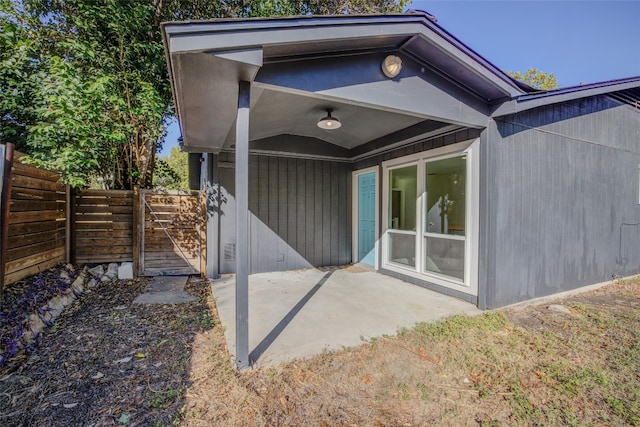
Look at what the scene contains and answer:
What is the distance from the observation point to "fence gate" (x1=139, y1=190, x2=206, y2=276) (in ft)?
18.2

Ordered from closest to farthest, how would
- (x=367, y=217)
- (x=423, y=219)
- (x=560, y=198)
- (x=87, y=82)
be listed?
(x=560, y=198)
(x=87, y=82)
(x=423, y=219)
(x=367, y=217)

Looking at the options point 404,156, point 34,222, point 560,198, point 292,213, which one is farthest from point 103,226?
point 560,198

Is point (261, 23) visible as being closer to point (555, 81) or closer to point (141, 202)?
point (141, 202)

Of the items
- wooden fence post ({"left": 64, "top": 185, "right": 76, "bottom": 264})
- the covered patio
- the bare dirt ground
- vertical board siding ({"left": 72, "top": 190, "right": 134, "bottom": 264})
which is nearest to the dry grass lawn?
the bare dirt ground

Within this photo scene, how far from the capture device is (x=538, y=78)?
1845cm

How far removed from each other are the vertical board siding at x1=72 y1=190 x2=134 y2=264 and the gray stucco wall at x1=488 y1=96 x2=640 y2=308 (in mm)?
6009

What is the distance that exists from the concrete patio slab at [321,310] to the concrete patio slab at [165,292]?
0.50 metres

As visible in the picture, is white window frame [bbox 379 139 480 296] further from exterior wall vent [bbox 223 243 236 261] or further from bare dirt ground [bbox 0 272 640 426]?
exterior wall vent [bbox 223 243 236 261]

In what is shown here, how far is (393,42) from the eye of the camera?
10.1 ft

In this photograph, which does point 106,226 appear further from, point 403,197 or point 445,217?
point 445,217

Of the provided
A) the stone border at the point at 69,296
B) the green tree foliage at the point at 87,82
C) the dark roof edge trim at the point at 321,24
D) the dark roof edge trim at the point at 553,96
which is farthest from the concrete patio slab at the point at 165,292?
the dark roof edge trim at the point at 553,96

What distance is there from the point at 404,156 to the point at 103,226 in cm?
560

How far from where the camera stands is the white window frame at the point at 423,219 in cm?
401

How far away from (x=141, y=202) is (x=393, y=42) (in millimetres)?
5063
